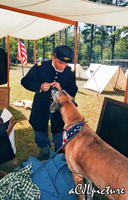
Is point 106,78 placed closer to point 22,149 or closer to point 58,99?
point 22,149

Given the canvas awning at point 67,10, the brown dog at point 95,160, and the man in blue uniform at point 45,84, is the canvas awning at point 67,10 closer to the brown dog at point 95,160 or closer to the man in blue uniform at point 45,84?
the man in blue uniform at point 45,84

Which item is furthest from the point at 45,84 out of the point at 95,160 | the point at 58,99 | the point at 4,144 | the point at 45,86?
the point at 95,160

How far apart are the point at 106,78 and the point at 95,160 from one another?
33.5 ft

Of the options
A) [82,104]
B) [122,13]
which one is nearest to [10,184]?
[122,13]

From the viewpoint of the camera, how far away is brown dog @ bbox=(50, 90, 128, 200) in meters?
1.86

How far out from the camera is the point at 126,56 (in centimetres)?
5216

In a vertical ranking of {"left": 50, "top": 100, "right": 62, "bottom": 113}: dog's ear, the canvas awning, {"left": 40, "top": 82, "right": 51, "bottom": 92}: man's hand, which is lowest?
{"left": 50, "top": 100, "right": 62, "bottom": 113}: dog's ear

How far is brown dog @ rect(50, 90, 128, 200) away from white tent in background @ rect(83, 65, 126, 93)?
896cm

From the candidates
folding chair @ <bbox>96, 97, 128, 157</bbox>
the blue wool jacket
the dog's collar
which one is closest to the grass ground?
the blue wool jacket

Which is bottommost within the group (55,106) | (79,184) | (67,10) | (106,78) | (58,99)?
(79,184)

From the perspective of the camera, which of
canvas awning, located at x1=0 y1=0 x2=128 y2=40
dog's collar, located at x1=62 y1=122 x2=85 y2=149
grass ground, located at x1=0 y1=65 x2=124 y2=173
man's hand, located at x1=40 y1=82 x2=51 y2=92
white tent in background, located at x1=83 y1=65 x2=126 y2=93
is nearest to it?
dog's collar, located at x1=62 y1=122 x2=85 y2=149

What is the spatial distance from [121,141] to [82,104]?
611 cm

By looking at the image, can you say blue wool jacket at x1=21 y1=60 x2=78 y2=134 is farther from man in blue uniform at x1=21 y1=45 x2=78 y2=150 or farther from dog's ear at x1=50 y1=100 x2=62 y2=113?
dog's ear at x1=50 y1=100 x2=62 y2=113

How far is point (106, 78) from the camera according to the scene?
1164 cm
